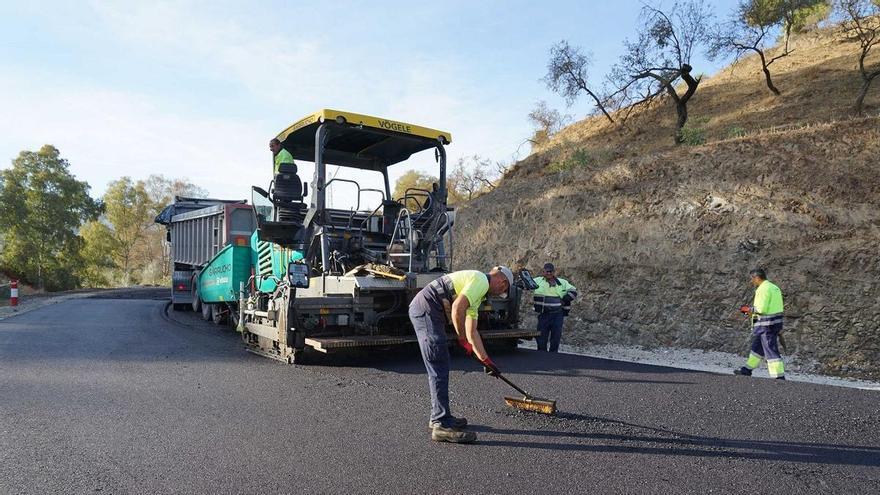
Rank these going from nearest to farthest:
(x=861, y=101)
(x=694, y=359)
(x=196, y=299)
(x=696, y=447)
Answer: (x=696, y=447) < (x=694, y=359) < (x=196, y=299) < (x=861, y=101)

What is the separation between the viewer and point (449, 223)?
7.71 metres

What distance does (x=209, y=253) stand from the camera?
12133mm

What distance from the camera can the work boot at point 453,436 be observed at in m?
3.90

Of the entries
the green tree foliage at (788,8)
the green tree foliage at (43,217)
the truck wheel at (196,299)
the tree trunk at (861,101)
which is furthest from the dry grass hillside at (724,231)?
the green tree foliage at (43,217)

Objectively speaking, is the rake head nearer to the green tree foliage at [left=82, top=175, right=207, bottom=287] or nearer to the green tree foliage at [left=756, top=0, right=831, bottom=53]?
the green tree foliage at [left=756, top=0, right=831, bottom=53]

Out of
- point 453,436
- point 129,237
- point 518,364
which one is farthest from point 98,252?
point 453,436

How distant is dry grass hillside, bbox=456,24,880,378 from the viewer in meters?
9.20

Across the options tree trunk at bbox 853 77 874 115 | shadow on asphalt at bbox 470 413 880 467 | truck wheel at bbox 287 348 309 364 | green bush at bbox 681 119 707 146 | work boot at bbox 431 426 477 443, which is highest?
tree trunk at bbox 853 77 874 115

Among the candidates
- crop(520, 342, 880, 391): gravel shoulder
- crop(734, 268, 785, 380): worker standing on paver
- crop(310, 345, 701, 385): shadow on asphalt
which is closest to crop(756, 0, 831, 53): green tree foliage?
crop(520, 342, 880, 391): gravel shoulder

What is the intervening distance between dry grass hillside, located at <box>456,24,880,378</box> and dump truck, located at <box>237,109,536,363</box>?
430cm

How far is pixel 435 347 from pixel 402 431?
26.7 inches

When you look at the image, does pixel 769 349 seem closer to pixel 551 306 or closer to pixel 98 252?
pixel 551 306

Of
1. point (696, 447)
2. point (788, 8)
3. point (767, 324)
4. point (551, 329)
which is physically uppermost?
point (788, 8)

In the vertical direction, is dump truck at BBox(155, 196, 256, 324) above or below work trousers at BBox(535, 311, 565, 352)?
above
